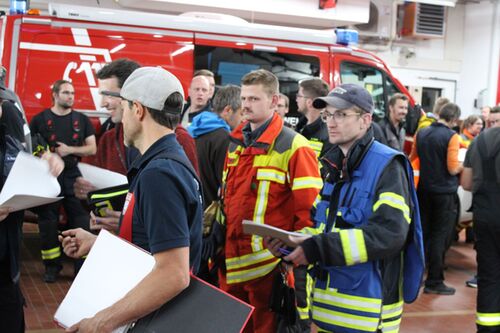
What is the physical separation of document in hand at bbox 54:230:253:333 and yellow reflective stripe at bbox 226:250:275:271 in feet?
5.99

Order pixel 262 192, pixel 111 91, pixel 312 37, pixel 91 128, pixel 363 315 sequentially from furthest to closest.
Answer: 1. pixel 312 37
2. pixel 91 128
3. pixel 262 192
4. pixel 111 91
5. pixel 363 315

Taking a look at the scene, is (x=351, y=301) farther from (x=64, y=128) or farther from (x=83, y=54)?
(x=83, y=54)

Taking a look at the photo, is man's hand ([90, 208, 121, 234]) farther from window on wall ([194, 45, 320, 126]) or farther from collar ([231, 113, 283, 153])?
window on wall ([194, 45, 320, 126])

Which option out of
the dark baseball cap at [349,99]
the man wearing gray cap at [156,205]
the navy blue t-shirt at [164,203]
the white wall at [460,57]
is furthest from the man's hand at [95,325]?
the white wall at [460,57]

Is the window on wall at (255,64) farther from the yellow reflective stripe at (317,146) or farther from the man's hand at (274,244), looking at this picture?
the man's hand at (274,244)

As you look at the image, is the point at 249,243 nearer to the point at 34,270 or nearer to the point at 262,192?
the point at 262,192

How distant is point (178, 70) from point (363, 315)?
4.95 m

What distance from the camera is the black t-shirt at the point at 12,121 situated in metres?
3.21

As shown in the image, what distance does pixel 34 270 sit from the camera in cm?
707

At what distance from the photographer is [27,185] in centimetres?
290

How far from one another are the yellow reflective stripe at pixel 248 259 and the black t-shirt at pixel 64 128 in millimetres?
3188

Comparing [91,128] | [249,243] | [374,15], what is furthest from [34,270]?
[374,15]

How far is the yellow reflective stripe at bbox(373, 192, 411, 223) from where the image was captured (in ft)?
9.27

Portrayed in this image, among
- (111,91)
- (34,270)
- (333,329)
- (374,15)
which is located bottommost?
(34,270)
